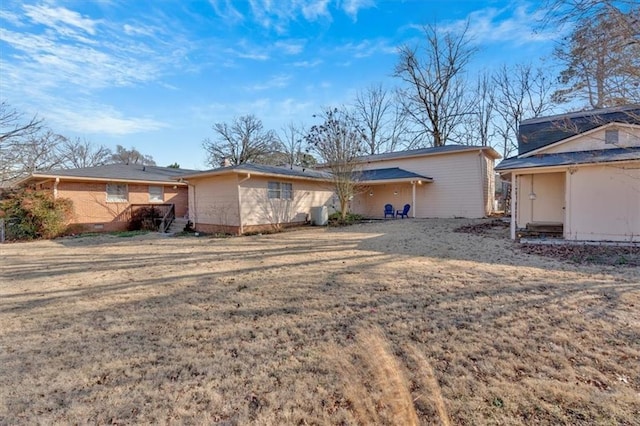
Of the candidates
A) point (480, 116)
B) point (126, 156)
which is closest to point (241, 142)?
point (126, 156)

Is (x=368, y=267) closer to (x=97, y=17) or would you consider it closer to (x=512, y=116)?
(x=97, y=17)

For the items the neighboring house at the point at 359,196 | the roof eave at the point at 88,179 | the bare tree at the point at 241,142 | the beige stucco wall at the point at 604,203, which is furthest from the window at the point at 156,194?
the beige stucco wall at the point at 604,203

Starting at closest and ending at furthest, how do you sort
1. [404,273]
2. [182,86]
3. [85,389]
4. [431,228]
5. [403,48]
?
[85,389]
[404,273]
[431,228]
[182,86]
[403,48]

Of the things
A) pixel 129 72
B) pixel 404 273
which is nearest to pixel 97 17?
pixel 129 72

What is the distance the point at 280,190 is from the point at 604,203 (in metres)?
11.5

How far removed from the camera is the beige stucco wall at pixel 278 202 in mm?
12883

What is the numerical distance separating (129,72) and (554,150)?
16025 mm

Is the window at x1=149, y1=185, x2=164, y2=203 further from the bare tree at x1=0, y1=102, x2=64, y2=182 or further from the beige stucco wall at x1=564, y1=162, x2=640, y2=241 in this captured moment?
the beige stucco wall at x1=564, y1=162, x2=640, y2=241

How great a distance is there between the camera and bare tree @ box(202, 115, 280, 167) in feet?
116

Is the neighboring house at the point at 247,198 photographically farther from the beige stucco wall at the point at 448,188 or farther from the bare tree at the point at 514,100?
the bare tree at the point at 514,100

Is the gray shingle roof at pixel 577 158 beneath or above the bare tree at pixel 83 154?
beneath

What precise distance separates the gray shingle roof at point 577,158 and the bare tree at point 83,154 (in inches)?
1715

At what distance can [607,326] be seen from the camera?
3.50 metres

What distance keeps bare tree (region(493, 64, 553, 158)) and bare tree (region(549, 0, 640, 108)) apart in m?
21.9
